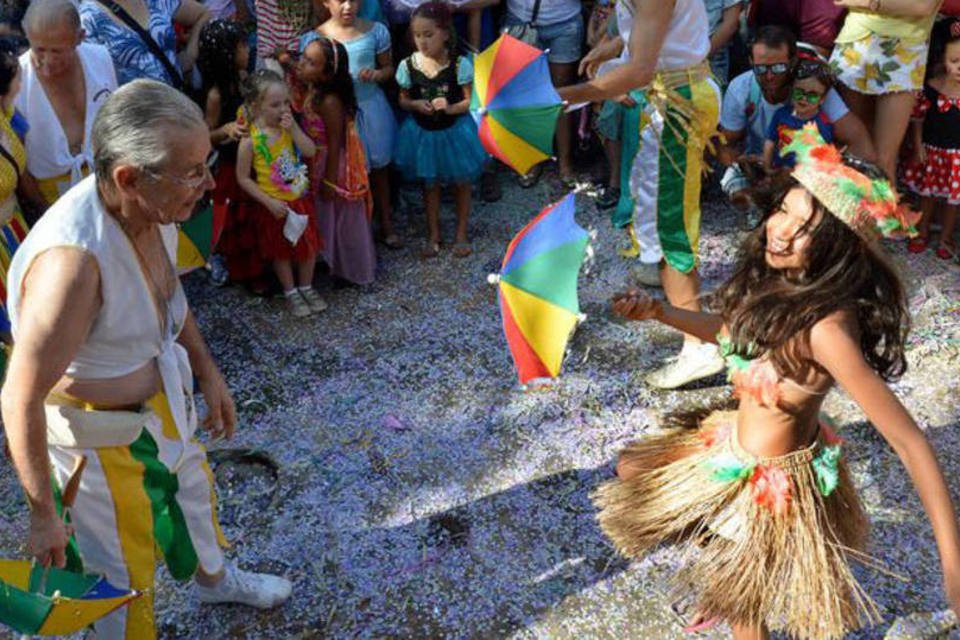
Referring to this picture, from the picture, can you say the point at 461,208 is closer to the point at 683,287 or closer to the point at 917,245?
the point at 683,287

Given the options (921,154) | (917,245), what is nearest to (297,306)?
(917,245)

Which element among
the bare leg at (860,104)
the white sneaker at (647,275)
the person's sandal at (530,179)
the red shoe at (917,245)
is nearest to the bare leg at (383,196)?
the person's sandal at (530,179)

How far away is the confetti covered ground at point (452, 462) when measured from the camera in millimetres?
3033

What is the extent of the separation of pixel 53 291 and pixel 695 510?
1840 mm

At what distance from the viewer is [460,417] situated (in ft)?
12.9

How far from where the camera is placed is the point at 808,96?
4.67 m

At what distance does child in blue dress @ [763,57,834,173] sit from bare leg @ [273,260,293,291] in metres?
2.47

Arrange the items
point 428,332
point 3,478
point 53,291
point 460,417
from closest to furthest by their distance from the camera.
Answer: point 53,291 < point 3,478 < point 460,417 < point 428,332

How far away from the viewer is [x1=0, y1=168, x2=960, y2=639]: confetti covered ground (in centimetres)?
303

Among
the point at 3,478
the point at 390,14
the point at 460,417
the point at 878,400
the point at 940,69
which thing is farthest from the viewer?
the point at 390,14

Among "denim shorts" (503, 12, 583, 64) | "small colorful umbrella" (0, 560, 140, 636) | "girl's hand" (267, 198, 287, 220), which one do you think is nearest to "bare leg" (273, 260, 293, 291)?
"girl's hand" (267, 198, 287, 220)

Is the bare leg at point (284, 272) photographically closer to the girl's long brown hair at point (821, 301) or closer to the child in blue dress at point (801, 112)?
the child in blue dress at point (801, 112)

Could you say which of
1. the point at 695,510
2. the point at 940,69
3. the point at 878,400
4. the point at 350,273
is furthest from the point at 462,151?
the point at 878,400

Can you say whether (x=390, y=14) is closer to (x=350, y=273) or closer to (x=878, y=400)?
(x=350, y=273)
